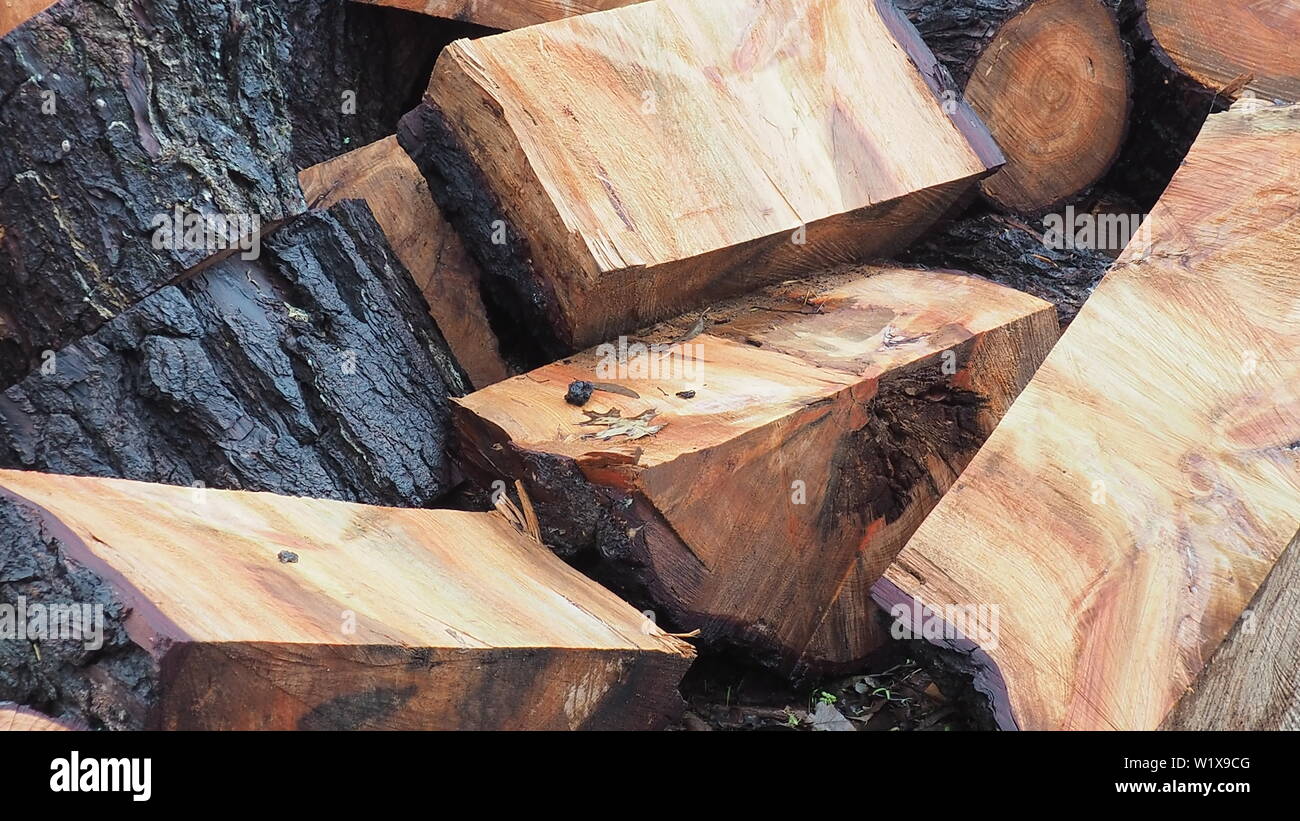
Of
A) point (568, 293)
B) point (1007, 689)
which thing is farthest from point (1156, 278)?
point (568, 293)

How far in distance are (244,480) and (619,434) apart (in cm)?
74

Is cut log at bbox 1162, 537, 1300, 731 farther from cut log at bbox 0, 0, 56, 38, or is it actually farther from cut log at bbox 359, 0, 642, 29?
cut log at bbox 0, 0, 56, 38

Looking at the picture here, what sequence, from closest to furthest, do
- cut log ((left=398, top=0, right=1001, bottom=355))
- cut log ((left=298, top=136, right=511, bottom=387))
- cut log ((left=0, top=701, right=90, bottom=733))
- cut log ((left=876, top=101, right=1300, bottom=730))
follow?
cut log ((left=0, top=701, right=90, bottom=733)) → cut log ((left=876, top=101, right=1300, bottom=730)) → cut log ((left=398, top=0, right=1001, bottom=355)) → cut log ((left=298, top=136, right=511, bottom=387))

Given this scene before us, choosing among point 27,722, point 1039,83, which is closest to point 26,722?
point 27,722

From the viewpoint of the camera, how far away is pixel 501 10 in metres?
3.14

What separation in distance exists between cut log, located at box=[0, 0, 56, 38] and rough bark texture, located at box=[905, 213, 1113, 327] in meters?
2.22

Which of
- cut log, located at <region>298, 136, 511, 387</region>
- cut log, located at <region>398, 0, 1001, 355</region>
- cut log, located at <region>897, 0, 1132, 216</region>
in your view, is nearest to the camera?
cut log, located at <region>398, 0, 1001, 355</region>

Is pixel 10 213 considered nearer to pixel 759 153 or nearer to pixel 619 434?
pixel 619 434

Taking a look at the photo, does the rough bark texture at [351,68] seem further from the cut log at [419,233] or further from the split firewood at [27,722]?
the split firewood at [27,722]

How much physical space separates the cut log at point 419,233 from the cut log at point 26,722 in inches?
54.1

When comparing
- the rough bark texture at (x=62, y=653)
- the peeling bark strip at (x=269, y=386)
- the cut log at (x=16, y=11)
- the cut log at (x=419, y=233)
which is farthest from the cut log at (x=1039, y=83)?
the rough bark texture at (x=62, y=653)

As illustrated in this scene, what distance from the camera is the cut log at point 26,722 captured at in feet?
4.99

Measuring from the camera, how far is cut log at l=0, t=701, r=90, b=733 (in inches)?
59.9

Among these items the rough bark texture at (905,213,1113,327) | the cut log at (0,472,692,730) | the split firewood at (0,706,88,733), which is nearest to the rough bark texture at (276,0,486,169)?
the cut log at (0,472,692,730)
